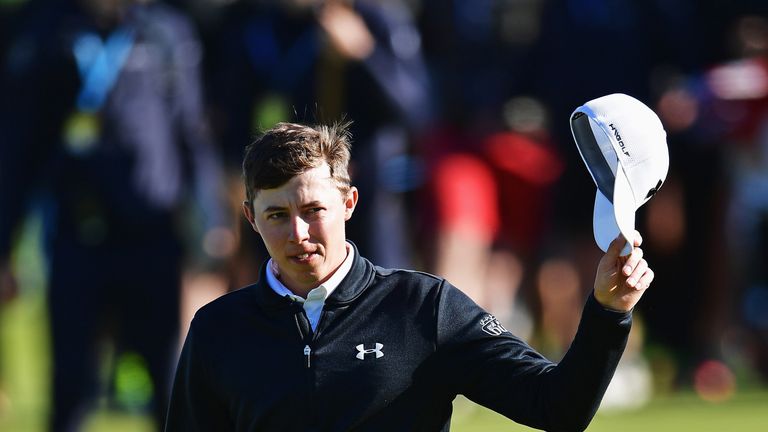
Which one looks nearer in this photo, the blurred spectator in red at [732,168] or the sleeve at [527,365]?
the sleeve at [527,365]

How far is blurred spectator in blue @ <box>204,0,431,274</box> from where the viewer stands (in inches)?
333

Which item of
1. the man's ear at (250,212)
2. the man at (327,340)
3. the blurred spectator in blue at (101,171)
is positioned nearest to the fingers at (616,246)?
the man at (327,340)

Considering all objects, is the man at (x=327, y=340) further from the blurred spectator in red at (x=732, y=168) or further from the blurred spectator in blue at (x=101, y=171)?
the blurred spectator in red at (x=732, y=168)

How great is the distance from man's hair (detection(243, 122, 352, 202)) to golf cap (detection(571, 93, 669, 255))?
74 cm

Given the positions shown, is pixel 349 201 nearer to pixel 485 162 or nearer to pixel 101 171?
pixel 101 171

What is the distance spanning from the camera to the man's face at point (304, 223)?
4480 mm

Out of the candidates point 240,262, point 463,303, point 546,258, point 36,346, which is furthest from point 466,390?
point 36,346

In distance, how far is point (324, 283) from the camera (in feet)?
15.0

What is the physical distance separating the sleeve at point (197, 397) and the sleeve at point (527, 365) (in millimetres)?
640

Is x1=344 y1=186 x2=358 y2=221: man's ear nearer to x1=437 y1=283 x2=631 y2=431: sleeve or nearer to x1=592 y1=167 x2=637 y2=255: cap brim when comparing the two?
x1=437 y1=283 x2=631 y2=431: sleeve

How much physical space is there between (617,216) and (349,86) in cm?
450

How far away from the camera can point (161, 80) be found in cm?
812

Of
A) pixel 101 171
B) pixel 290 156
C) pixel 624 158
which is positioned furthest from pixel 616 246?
pixel 101 171

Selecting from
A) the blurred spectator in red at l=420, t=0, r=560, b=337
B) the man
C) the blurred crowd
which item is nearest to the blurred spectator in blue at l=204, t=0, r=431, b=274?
the blurred crowd
